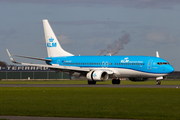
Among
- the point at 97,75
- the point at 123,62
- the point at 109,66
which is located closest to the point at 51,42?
the point at 109,66

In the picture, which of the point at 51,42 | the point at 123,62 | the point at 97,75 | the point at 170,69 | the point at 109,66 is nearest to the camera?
the point at 170,69

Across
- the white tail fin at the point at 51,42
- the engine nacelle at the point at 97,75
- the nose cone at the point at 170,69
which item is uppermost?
the white tail fin at the point at 51,42

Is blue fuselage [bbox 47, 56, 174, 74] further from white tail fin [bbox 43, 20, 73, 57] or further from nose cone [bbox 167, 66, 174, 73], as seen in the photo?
white tail fin [bbox 43, 20, 73, 57]

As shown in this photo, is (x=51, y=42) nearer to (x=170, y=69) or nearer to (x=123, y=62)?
(x=123, y=62)

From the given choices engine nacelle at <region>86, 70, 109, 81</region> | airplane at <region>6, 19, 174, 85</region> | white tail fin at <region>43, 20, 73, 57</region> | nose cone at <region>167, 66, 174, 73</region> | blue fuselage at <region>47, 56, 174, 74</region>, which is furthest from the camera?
white tail fin at <region>43, 20, 73, 57</region>

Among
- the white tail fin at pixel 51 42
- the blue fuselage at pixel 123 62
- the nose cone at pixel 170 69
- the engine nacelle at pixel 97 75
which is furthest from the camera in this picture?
the white tail fin at pixel 51 42

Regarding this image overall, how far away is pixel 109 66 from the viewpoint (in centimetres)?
5991

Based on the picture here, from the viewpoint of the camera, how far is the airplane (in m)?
56.1

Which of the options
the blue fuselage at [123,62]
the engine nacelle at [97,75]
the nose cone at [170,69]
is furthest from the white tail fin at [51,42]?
the nose cone at [170,69]

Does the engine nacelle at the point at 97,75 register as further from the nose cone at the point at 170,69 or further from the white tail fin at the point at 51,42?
the white tail fin at the point at 51,42

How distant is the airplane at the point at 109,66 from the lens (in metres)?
56.1

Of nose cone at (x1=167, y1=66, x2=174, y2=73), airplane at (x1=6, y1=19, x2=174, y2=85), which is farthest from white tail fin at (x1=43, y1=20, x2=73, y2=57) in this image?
nose cone at (x1=167, y1=66, x2=174, y2=73)

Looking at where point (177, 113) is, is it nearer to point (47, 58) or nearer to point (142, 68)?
point (142, 68)

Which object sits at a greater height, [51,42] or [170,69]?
[51,42]
